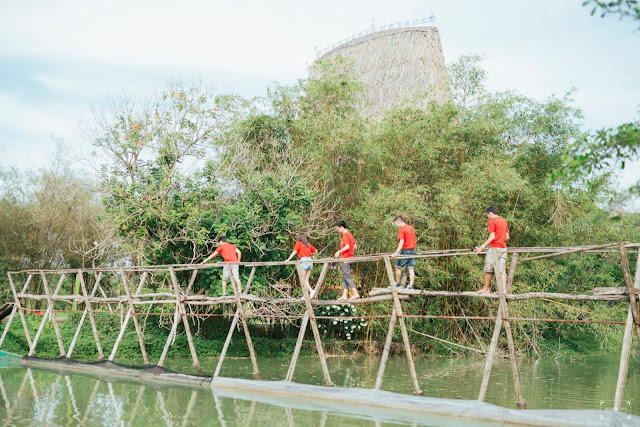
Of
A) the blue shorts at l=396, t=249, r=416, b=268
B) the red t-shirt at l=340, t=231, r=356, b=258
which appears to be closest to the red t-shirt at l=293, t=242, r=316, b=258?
the red t-shirt at l=340, t=231, r=356, b=258

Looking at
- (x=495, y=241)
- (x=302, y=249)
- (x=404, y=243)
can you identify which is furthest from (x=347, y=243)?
(x=495, y=241)

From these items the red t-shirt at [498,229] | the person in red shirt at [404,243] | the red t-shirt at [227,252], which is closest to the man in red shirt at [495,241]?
the red t-shirt at [498,229]

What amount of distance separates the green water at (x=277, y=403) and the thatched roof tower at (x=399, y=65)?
31.0ft

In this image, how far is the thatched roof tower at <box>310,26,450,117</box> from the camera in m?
21.8

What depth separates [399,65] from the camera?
22.8 m

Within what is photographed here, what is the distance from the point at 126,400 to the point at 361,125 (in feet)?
31.2

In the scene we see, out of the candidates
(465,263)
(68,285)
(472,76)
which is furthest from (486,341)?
(68,285)

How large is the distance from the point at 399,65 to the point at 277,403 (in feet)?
52.8

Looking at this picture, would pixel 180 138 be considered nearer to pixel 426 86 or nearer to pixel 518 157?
pixel 518 157

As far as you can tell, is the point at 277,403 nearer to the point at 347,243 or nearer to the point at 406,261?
the point at 347,243

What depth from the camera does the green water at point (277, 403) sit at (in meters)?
8.35

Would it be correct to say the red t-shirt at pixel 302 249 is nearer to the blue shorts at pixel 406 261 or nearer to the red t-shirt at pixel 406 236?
the blue shorts at pixel 406 261

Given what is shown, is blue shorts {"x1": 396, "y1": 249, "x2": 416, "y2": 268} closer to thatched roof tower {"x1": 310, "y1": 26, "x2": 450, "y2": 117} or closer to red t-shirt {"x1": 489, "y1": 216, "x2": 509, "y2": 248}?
red t-shirt {"x1": 489, "y1": 216, "x2": 509, "y2": 248}

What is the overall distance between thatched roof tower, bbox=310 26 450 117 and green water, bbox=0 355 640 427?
9443mm
